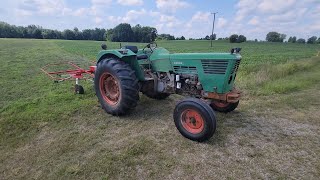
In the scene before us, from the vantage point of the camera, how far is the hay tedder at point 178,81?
4.55m

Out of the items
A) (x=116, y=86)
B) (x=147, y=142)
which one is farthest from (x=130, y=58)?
(x=147, y=142)

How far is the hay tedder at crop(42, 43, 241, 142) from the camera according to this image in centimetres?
455

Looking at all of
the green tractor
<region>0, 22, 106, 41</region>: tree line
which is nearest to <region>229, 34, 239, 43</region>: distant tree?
<region>0, 22, 106, 41</region>: tree line

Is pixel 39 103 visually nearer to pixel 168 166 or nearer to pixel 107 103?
pixel 107 103

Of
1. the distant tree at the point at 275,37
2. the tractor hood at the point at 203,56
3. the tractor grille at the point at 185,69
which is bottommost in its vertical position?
the tractor grille at the point at 185,69

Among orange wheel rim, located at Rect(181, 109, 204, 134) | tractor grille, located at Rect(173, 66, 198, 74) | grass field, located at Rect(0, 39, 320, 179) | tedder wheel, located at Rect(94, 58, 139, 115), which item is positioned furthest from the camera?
tedder wheel, located at Rect(94, 58, 139, 115)

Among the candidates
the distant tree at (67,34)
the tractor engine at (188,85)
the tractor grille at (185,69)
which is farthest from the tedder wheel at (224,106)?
the distant tree at (67,34)

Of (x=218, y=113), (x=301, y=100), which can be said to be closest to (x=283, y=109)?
(x=301, y=100)

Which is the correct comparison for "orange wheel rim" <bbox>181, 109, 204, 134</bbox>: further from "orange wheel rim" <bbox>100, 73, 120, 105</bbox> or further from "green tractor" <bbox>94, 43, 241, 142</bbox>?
"orange wheel rim" <bbox>100, 73, 120, 105</bbox>

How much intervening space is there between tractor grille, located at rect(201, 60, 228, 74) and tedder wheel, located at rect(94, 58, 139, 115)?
1410 millimetres

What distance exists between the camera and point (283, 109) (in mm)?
6332

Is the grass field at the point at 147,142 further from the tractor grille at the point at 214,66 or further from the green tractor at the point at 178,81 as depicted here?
the tractor grille at the point at 214,66

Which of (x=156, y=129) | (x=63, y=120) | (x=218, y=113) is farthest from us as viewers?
(x=218, y=113)

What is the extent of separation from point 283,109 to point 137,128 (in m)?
3.54
